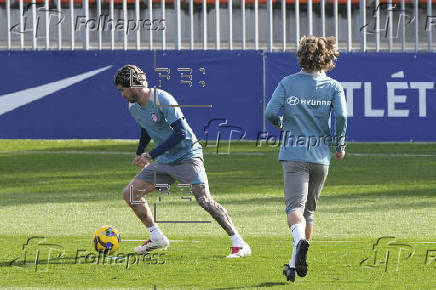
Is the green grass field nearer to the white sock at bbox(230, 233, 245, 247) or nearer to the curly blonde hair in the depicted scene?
the white sock at bbox(230, 233, 245, 247)

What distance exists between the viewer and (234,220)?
13.1 m

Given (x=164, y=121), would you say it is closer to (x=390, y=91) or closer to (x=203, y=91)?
(x=203, y=91)

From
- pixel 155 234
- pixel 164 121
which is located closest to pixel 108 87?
Answer: pixel 155 234

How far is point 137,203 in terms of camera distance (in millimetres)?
9984

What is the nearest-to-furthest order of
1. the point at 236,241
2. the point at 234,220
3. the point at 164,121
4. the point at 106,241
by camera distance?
1. the point at 164,121
2. the point at 236,241
3. the point at 106,241
4. the point at 234,220

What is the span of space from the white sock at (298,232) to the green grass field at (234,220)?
0.39 m

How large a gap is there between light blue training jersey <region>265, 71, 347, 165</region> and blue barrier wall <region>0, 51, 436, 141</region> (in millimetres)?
8687

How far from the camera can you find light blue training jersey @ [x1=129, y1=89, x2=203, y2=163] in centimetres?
956

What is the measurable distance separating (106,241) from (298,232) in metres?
2.23

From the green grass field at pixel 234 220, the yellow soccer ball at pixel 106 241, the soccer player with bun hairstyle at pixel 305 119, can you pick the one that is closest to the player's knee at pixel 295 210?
the soccer player with bun hairstyle at pixel 305 119

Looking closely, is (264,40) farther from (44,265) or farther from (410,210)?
(44,265)

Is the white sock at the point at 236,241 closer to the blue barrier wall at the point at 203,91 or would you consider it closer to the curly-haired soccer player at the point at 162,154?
the curly-haired soccer player at the point at 162,154

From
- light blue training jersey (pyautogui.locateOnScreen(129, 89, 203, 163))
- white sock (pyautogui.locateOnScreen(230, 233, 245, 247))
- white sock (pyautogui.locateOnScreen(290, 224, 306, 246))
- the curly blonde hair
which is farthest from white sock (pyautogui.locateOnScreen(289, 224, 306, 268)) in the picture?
light blue training jersey (pyautogui.locateOnScreen(129, 89, 203, 163))

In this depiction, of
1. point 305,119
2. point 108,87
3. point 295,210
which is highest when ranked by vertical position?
point 305,119
